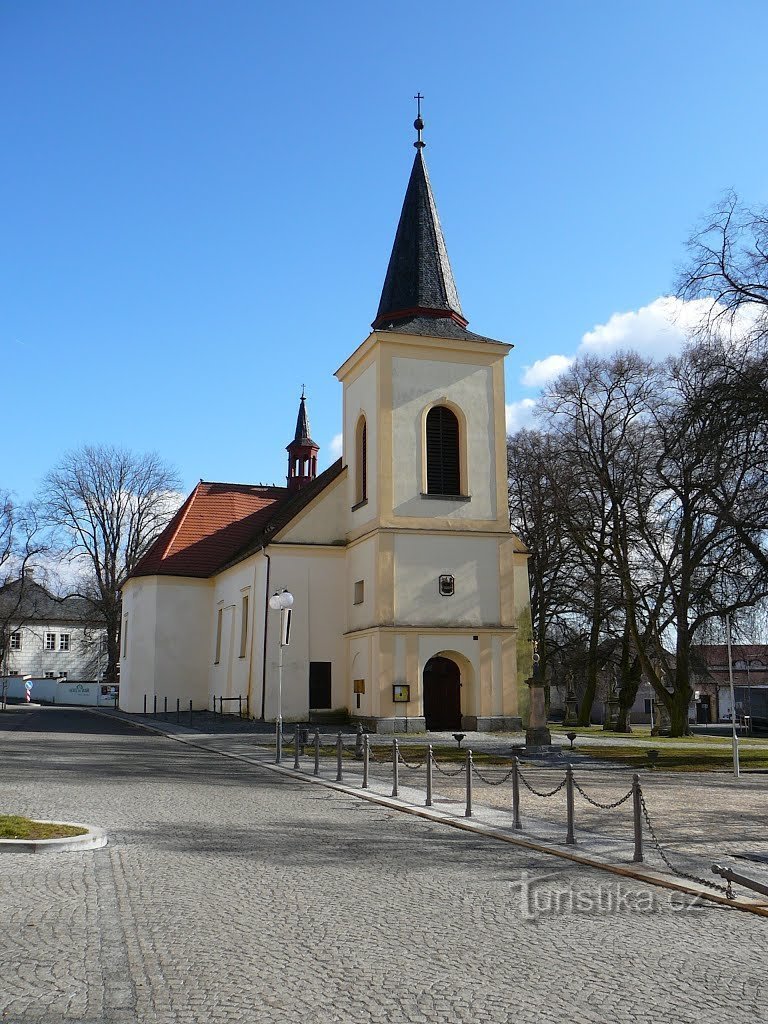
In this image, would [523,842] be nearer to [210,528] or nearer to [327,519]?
[327,519]

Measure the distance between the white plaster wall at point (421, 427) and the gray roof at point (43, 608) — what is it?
34908mm

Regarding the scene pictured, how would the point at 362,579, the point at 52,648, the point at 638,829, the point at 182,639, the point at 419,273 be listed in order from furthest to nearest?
the point at 52,648, the point at 182,639, the point at 419,273, the point at 362,579, the point at 638,829

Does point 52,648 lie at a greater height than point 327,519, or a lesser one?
lesser

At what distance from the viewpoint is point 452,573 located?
32.0m

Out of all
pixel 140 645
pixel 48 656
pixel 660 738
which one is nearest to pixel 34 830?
pixel 660 738

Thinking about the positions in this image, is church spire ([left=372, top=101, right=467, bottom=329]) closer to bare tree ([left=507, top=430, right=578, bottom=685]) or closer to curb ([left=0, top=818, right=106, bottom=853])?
bare tree ([left=507, top=430, right=578, bottom=685])

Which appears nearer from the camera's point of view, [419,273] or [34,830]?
[34,830]

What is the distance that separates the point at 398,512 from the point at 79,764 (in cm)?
1495

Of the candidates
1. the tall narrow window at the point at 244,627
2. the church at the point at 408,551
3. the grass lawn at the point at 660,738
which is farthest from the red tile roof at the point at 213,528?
the grass lawn at the point at 660,738

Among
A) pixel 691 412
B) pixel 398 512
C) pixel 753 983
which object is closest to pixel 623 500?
pixel 398 512

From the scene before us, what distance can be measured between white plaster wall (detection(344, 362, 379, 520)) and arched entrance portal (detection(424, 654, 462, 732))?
215 inches

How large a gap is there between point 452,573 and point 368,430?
19.3 feet

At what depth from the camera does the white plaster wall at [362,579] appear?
32.2 meters

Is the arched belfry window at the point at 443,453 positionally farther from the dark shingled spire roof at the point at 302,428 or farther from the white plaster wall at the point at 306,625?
the dark shingled spire roof at the point at 302,428
